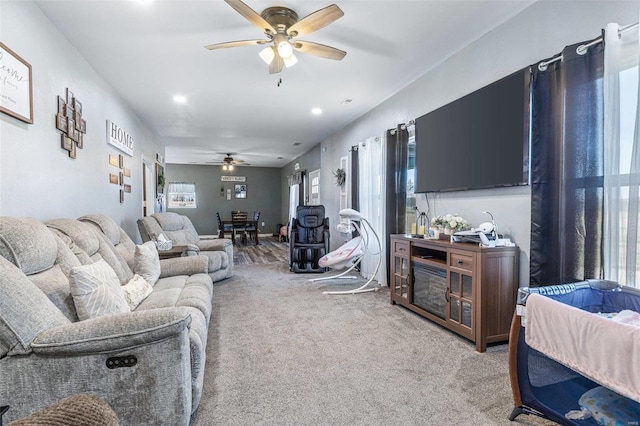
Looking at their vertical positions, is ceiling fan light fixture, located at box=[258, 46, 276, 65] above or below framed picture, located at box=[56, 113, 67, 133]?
above

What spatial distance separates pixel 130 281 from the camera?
8.21ft

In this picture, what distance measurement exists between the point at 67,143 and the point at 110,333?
2.27 meters

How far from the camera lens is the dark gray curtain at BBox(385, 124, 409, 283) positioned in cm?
405

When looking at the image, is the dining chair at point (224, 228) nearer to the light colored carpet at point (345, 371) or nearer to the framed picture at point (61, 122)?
the light colored carpet at point (345, 371)

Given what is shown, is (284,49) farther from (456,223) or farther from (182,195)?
(182,195)

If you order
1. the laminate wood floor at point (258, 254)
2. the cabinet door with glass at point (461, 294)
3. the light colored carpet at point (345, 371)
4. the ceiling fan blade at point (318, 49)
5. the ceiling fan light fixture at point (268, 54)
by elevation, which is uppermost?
the ceiling fan blade at point (318, 49)

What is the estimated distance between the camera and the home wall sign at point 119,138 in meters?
3.85

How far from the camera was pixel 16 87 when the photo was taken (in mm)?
2064

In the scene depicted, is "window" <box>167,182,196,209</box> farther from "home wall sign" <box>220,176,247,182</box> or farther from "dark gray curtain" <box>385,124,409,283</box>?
"dark gray curtain" <box>385,124,409,283</box>

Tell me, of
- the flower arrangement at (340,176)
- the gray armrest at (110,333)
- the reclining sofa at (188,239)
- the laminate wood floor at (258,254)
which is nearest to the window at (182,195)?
the laminate wood floor at (258,254)

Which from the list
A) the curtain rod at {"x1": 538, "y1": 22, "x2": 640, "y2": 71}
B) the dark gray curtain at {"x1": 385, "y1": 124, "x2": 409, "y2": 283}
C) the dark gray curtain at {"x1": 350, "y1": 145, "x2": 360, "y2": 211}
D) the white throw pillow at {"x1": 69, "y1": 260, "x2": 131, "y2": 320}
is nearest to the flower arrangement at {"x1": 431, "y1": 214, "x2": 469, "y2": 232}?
the dark gray curtain at {"x1": 385, "y1": 124, "x2": 409, "y2": 283}

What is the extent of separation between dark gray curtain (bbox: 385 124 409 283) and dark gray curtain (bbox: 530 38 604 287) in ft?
5.89

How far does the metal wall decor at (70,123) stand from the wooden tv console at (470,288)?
3303 millimetres

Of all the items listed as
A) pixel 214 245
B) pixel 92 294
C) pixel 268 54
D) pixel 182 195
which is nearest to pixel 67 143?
pixel 92 294
